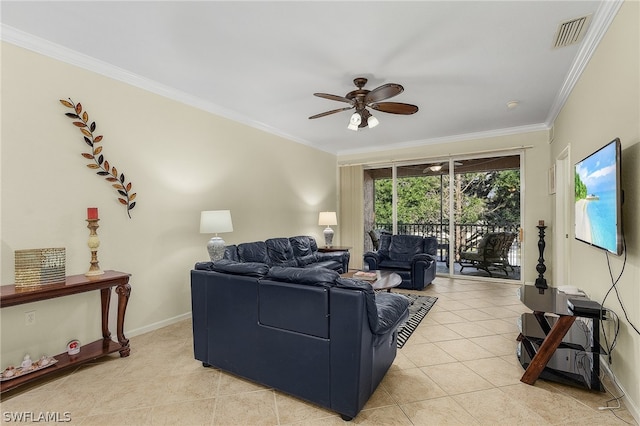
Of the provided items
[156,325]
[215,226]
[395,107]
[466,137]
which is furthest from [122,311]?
[466,137]

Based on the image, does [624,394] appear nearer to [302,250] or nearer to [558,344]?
[558,344]

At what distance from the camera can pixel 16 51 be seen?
2402mm

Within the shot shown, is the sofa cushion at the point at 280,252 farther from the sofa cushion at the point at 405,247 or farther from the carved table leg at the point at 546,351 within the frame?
the carved table leg at the point at 546,351

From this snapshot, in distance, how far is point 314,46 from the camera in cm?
260

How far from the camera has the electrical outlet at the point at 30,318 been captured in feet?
7.90

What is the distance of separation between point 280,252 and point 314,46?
287 cm

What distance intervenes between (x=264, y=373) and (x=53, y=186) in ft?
7.85

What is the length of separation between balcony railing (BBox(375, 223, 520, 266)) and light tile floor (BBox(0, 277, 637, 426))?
10.2ft

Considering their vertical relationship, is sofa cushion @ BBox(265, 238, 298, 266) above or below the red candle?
below

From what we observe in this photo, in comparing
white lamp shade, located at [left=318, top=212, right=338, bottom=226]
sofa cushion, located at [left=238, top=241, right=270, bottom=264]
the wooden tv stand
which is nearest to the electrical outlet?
the wooden tv stand

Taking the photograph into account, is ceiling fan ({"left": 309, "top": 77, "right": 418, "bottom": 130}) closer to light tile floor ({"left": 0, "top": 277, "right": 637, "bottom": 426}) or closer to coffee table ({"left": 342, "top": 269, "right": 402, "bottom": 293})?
coffee table ({"left": 342, "top": 269, "right": 402, "bottom": 293})

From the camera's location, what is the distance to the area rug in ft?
10.1

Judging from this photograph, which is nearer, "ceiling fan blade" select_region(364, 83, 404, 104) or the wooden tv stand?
the wooden tv stand

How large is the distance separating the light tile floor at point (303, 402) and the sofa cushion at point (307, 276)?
2.73 ft
